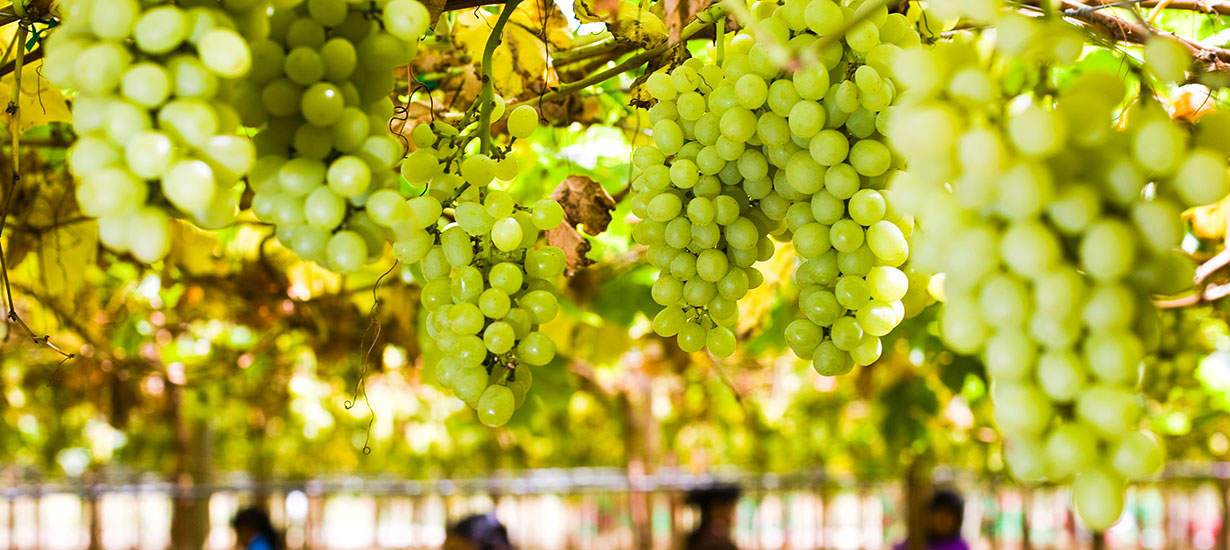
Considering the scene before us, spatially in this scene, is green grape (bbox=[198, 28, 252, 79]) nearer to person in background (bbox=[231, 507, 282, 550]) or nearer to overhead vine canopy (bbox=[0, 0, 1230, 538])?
overhead vine canopy (bbox=[0, 0, 1230, 538])

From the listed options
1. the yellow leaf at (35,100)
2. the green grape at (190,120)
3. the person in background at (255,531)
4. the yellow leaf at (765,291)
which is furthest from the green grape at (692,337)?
the person in background at (255,531)

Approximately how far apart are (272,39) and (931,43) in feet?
2.01

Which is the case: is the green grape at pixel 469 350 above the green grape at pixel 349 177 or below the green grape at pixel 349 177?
below

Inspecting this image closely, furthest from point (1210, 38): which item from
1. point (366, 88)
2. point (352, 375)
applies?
point (352, 375)

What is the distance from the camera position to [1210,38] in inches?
51.7

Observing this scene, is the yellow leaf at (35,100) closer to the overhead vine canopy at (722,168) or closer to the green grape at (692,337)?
the overhead vine canopy at (722,168)

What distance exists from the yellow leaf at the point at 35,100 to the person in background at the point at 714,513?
3609mm

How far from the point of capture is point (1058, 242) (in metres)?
0.43

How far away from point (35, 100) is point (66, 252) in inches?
16.4

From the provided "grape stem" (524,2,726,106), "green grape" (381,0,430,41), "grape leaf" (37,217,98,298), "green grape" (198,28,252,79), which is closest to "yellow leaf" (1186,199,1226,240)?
"grape stem" (524,2,726,106)

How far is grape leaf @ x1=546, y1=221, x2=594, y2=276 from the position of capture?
1.02 metres

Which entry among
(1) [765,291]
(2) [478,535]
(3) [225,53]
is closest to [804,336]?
(3) [225,53]

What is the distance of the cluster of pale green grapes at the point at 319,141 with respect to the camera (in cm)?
52

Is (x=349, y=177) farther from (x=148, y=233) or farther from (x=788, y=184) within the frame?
(x=788, y=184)
